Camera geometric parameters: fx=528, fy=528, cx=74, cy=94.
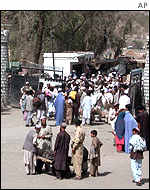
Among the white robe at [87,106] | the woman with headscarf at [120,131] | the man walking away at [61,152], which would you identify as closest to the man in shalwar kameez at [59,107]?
the white robe at [87,106]

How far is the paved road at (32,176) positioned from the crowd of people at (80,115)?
216mm

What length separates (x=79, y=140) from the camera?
31.7 ft

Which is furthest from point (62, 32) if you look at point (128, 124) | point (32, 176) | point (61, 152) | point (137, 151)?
point (137, 151)

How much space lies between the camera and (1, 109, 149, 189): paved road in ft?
27.1

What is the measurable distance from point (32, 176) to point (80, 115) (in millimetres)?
6001

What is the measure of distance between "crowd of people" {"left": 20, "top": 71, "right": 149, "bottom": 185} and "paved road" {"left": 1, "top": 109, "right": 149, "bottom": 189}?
216 millimetres

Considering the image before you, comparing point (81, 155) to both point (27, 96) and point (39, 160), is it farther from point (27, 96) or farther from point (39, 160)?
point (27, 96)

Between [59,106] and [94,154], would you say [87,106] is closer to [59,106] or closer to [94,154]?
[59,106]

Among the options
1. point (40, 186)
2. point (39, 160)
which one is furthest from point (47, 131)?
point (40, 186)

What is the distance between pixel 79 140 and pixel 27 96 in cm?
270

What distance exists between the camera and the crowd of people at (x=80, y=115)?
9633 mm

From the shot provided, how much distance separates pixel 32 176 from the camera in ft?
30.9

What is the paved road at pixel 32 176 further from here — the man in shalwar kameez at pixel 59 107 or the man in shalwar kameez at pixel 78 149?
the man in shalwar kameez at pixel 59 107
